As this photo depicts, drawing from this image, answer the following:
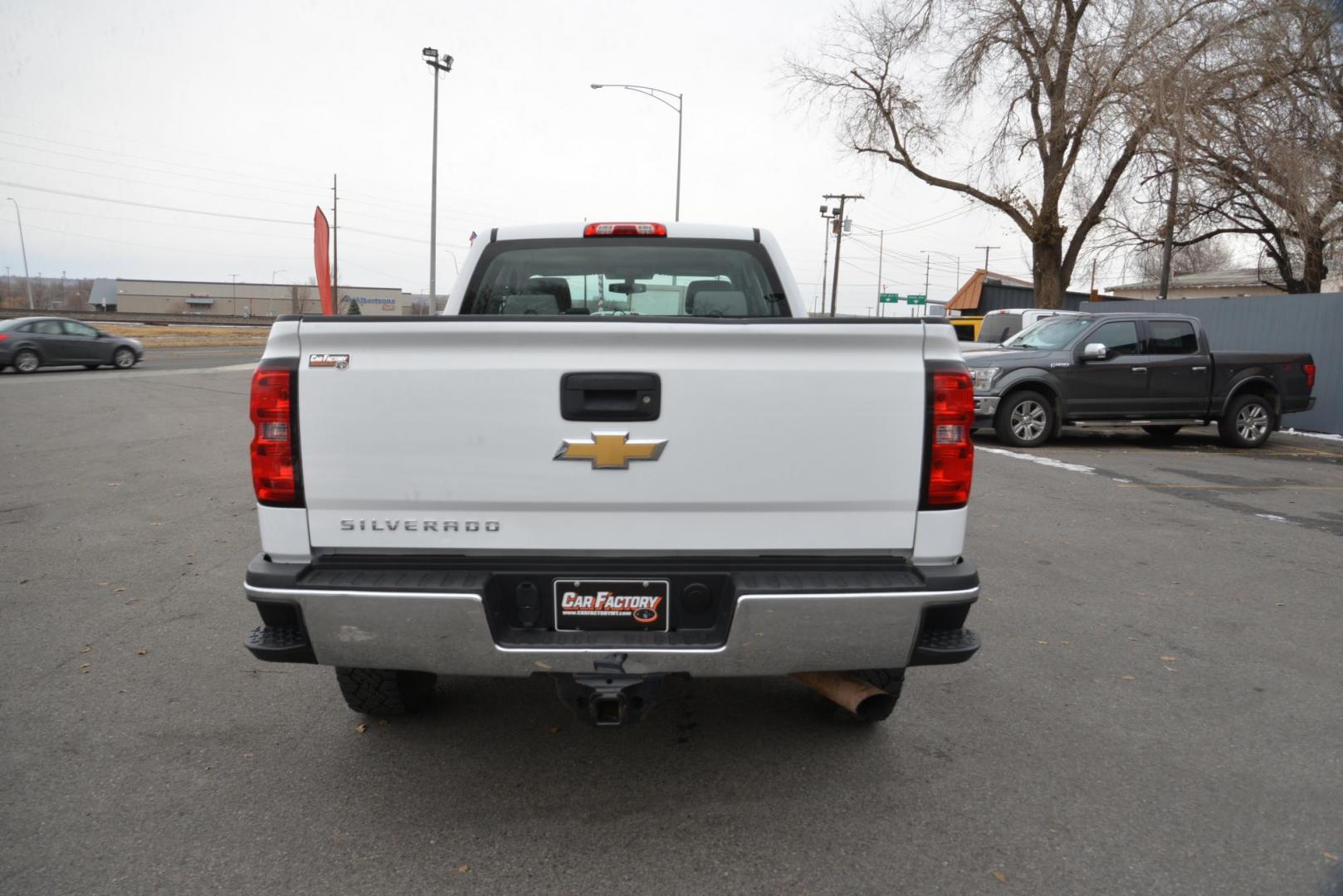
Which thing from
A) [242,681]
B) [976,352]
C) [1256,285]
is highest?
[1256,285]

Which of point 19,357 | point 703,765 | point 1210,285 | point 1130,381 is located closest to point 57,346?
point 19,357

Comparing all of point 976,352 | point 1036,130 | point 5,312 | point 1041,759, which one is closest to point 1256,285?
point 1036,130

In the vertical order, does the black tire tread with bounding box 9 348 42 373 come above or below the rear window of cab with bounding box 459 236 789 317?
below

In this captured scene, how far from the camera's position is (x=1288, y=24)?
69.1 ft

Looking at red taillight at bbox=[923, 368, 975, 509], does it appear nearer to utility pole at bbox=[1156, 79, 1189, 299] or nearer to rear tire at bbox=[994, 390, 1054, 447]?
rear tire at bbox=[994, 390, 1054, 447]

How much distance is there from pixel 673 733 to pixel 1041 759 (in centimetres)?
139

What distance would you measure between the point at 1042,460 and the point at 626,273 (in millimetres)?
8725

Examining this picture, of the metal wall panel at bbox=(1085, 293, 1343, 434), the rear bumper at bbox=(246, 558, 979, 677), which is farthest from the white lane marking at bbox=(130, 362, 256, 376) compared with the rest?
the rear bumper at bbox=(246, 558, 979, 677)

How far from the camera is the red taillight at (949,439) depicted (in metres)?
2.87

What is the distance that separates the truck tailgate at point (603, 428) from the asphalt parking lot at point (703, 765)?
0.98 metres

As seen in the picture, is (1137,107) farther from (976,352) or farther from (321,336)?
(321,336)

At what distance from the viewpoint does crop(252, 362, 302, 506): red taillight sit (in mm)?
2832

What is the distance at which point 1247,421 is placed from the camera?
14039 mm

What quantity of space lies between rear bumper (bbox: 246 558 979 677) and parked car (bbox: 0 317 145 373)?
81.5 ft
